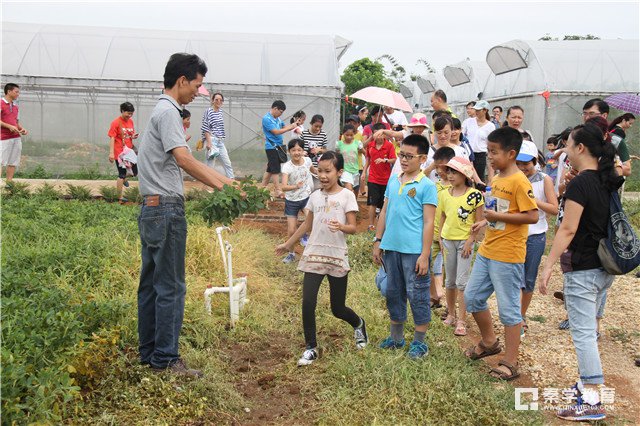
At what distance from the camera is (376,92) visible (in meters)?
9.86

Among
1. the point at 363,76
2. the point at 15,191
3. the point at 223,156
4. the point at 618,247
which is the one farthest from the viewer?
the point at 363,76

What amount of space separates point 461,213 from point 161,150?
9.16 ft

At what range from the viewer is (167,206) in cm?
403

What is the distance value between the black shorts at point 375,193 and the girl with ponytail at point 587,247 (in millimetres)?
5127

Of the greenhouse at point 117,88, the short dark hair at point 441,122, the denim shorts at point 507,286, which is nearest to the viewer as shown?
the denim shorts at point 507,286

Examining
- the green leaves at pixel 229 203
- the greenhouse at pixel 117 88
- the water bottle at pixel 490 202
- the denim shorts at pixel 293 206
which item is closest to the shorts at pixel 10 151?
the greenhouse at pixel 117 88

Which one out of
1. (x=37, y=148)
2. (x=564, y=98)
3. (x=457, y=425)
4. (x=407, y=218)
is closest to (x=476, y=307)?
(x=407, y=218)

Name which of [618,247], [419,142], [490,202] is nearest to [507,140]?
[490,202]

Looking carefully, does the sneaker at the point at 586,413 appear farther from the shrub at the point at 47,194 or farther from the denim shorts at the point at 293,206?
the shrub at the point at 47,194

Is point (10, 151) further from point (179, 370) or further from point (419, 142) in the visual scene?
point (419, 142)

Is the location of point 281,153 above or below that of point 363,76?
below

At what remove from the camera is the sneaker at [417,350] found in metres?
4.74

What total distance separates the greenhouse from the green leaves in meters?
11.9

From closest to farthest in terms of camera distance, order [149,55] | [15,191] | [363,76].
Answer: [15,191], [149,55], [363,76]
